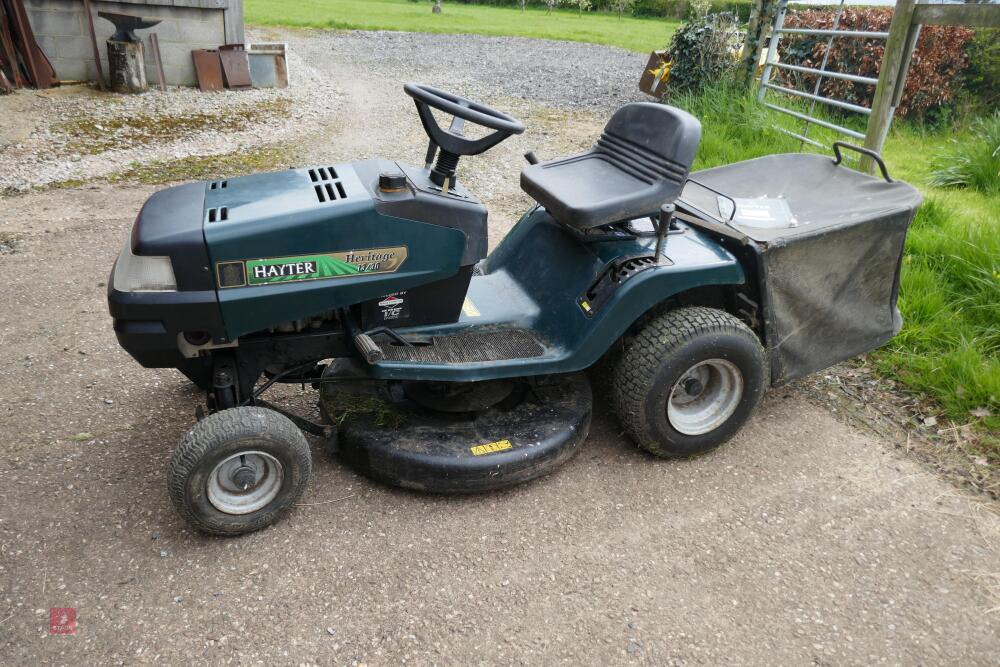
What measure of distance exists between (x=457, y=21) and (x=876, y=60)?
1495 centimetres

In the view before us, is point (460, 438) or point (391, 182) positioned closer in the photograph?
point (391, 182)

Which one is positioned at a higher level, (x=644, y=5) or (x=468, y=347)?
(x=644, y=5)

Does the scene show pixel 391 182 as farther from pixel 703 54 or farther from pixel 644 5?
pixel 644 5

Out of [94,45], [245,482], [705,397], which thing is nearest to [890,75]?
[705,397]

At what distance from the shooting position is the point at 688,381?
3.04 metres

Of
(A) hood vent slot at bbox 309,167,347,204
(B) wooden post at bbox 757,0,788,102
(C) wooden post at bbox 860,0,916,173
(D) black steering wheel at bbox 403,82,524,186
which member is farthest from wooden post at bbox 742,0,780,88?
(A) hood vent slot at bbox 309,167,347,204

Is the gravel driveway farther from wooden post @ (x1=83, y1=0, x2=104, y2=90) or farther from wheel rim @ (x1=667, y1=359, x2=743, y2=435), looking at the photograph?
wooden post @ (x1=83, y1=0, x2=104, y2=90)

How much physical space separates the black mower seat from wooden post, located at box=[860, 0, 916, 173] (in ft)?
8.32

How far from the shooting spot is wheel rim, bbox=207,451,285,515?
2.49 m

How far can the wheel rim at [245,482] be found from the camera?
8.16 feet

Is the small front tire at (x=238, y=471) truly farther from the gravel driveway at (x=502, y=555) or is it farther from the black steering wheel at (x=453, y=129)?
the black steering wheel at (x=453, y=129)

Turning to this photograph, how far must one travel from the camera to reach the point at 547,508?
9.25ft

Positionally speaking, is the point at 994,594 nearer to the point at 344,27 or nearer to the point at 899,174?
the point at 899,174

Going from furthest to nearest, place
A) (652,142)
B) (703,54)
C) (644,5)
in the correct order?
(644,5), (703,54), (652,142)
